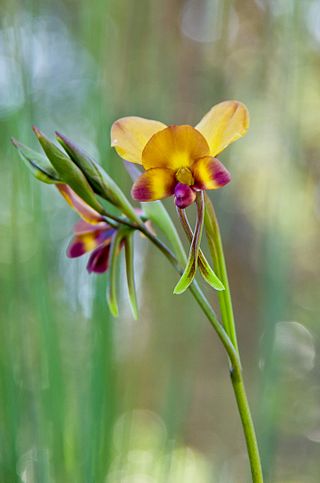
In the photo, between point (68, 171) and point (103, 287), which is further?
point (103, 287)

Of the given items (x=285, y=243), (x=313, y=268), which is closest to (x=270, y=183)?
(x=285, y=243)

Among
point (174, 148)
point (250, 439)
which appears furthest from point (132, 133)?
point (250, 439)

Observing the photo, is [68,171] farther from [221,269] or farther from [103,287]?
[103,287]

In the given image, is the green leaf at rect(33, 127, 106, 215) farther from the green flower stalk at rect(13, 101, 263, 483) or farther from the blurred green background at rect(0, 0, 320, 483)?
the blurred green background at rect(0, 0, 320, 483)

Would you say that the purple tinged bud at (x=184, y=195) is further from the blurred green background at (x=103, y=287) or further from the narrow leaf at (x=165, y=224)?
the blurred green background at (x=103, y=287)

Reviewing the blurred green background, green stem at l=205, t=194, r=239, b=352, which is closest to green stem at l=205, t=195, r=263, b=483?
green stem at l=205, t=194, r=239, b=352

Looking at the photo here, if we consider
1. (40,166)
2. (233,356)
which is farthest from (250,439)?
(40,166)

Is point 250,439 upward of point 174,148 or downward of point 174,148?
downward
